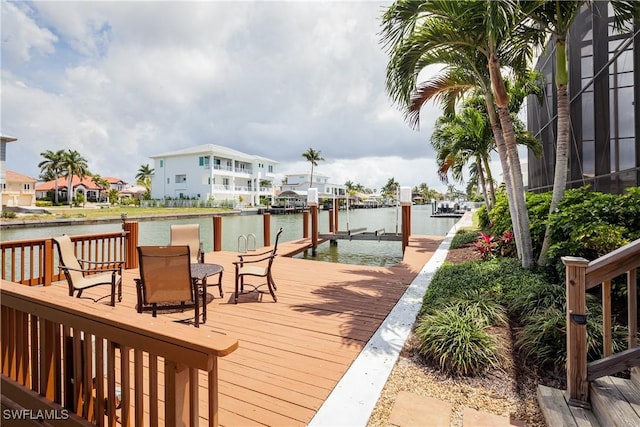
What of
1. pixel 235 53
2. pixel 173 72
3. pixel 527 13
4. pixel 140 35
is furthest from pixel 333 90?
pixel 527 13

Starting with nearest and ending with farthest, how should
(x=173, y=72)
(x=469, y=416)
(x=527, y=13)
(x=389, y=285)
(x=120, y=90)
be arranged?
(x=469, y=416), (x=527, y=13), (x=389, y=285), (x=173, y=72), (x=120, y=90)

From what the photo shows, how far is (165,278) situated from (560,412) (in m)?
3.70

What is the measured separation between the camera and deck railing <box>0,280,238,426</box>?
1424 millimetres

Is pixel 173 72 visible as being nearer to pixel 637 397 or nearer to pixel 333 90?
pixel 333 90

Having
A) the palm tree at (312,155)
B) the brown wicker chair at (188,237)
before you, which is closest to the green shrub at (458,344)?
the brown wicker chair at (188,237)

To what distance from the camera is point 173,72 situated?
480 inches

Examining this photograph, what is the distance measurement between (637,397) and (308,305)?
344cm

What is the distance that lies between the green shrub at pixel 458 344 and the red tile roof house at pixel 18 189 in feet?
147

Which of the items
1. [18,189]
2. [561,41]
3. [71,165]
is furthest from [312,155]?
[561,41]

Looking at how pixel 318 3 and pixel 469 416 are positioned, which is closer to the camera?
pixel 469 416

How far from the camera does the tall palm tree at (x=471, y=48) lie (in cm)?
452

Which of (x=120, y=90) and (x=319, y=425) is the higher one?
(x=120, y=90)

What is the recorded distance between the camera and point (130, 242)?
6.98m

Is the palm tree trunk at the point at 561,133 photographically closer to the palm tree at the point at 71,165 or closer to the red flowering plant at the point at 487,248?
the red flowering plant at the point at 487,248
